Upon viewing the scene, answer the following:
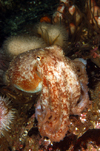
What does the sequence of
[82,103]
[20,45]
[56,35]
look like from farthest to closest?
[56,35] → [20,45] → [82,103]

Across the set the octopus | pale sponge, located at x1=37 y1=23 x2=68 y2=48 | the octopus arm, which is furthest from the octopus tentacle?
pale sponge, located at x1=37 y1=23 x2=68 y2=48

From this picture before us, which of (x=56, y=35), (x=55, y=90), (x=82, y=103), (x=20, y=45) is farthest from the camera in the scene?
(x=56, y=35)

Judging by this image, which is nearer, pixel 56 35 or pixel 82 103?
pixel 82 103

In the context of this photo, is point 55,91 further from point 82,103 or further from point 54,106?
point 82,103

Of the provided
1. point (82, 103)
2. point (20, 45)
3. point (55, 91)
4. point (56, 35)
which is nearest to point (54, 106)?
point (55, 91)

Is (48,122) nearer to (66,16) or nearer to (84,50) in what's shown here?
(84,50)

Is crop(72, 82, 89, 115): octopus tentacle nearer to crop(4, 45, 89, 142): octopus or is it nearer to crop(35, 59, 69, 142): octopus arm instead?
crop(4, 45, 89, 142): octopus

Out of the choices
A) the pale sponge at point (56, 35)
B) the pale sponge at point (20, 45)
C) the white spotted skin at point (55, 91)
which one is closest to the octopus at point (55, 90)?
the white spotted skin at point (55, 91)
